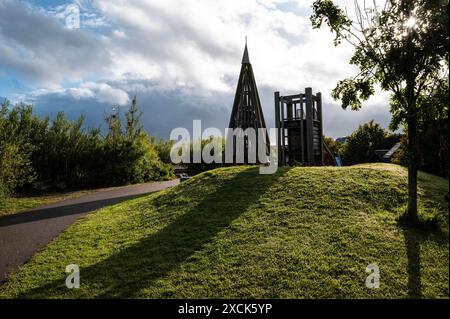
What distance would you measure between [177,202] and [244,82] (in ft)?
29.2

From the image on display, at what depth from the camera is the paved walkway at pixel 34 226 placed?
23.1 feet

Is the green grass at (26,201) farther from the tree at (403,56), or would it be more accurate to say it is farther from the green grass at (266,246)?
the tree at (403,56)

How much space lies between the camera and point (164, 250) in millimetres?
6383

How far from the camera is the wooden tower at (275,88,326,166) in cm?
1291

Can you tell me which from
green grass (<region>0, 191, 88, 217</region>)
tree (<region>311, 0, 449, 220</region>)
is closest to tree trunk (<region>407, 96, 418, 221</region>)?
tree (<region>311, 0, 449, 220</region>)

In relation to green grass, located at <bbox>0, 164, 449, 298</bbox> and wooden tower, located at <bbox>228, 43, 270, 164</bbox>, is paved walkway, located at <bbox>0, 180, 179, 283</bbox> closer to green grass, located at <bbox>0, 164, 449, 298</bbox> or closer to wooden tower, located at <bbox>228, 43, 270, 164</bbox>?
green grass, located at <bbox>0, 164, 449, 298</bbox>

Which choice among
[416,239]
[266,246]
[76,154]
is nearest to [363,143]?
[76,154]

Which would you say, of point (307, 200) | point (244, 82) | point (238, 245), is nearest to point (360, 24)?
point (307, 200)

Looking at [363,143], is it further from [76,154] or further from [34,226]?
[34,226]

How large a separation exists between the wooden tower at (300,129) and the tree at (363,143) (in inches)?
699

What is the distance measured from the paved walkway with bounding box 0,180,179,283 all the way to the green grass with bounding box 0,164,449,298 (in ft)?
1.33

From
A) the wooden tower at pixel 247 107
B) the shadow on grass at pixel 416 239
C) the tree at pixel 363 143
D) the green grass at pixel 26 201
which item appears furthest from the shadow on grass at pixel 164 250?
the tree at pixel 363 143

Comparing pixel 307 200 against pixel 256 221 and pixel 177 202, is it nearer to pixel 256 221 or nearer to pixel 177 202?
pixel 256 221
